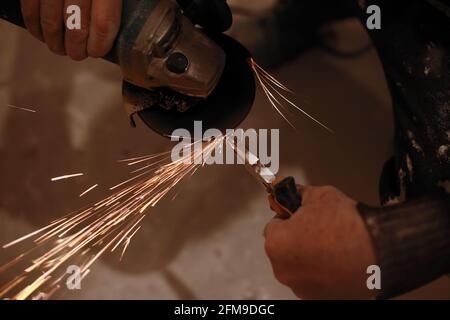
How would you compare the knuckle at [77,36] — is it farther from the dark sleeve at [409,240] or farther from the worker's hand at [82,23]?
the dark sleeve at [409,240]

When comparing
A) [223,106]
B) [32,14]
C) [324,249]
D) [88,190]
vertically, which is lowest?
[324,249]

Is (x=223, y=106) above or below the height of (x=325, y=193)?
above

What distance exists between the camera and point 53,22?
807 millimetres

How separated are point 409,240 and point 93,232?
0.79m

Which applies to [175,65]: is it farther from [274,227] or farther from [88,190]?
[88,190]

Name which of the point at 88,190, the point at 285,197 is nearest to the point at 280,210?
the point at 285,197

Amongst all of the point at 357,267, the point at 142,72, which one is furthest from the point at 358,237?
the point at 142,72

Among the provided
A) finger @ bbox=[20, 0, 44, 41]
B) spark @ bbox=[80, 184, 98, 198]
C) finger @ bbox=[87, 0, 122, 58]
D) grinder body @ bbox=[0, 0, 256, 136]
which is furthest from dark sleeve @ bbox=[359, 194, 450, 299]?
spark @ bbox=[80, 184, 98, 198]

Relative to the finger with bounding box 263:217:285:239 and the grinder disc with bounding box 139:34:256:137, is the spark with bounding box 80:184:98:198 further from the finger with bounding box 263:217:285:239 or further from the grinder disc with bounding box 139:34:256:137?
the finger with bounding box 263:217:285:239

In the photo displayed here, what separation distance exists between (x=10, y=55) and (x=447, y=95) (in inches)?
46.7

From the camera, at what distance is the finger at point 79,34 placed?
31.1 inches

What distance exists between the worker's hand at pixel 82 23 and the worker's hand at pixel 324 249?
1.39 feet
